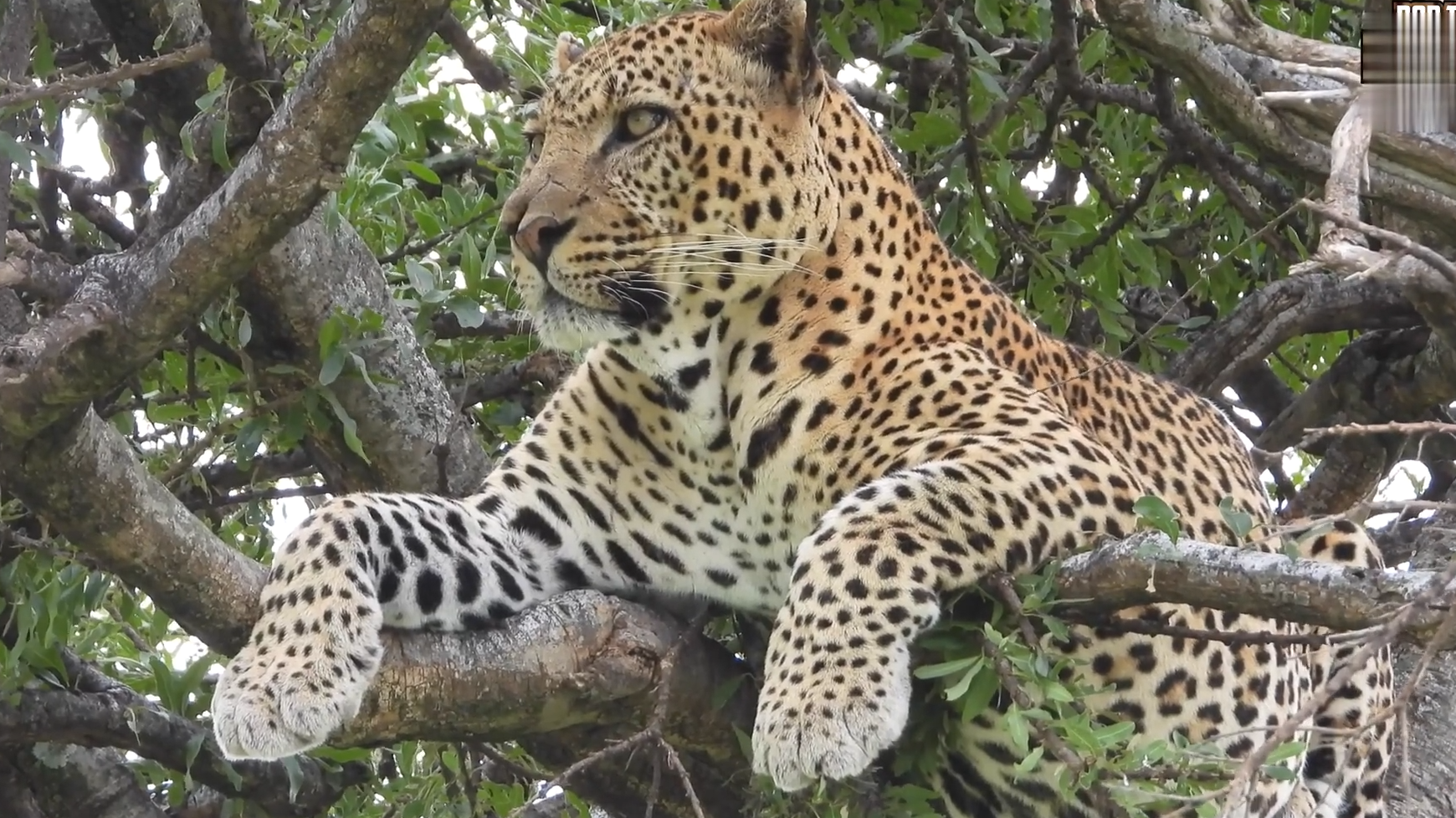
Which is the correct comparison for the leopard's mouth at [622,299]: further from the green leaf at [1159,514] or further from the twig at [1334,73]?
the twig at [1334,73]

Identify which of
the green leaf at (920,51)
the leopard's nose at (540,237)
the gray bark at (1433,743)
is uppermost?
Answer: the green leaf at (920,51)

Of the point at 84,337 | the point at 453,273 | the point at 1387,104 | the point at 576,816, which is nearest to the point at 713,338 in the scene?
the point at 453,273

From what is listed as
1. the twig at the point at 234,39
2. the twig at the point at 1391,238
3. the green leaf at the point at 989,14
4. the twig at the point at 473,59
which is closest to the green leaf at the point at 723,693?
the twig at the point at 234,39

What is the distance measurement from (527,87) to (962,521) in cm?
249

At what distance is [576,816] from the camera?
19.1 ft

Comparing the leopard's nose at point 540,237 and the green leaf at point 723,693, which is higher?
the leopard's nose at point 540,237

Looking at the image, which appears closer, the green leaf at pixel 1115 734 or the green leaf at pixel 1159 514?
the green leaf at pixel 1115 734

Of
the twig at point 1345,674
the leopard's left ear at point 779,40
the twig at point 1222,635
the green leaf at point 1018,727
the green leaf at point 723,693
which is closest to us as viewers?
the twig at point 1345,674

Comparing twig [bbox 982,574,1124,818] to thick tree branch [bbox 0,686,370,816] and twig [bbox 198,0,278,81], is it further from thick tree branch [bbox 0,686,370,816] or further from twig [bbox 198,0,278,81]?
twig [bbox 198,0,278,81]

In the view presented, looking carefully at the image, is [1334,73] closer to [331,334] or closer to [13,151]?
[331,334]

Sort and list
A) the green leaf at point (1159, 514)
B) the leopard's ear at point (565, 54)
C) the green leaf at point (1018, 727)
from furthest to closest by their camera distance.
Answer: the leopard's ear at point (565, 54), the green leaf at point (1159, 514), the green leaf at point (1018, 727)

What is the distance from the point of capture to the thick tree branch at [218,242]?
4.18 m

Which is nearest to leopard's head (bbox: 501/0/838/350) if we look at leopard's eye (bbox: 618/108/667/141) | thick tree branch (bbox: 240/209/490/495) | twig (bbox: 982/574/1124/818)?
leopard's eye (bbox: 618/108/667/141)

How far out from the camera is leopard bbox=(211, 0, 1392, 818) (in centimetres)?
487
